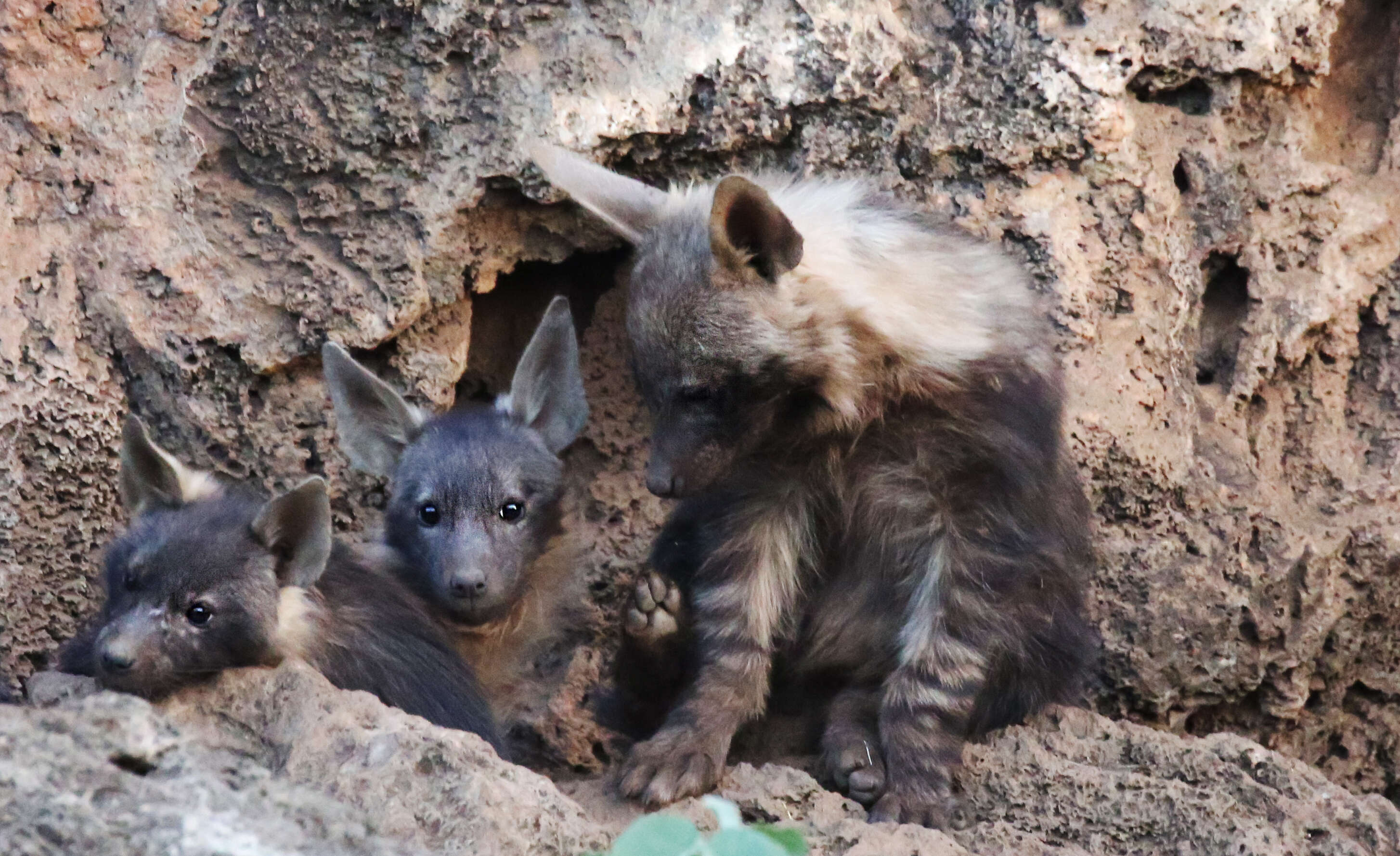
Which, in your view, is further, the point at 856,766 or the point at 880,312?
the point at 856,766

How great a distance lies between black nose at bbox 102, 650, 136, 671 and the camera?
12.8 ft

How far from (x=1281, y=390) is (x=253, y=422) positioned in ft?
12.6

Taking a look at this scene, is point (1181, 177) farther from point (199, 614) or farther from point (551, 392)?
point (199, 614)

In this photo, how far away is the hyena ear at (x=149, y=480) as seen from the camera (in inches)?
173

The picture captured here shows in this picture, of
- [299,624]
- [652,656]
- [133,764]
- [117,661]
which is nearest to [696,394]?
[652,656]

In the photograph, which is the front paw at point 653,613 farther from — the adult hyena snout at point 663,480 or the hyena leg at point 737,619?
the adult hyena snout at point 663,480

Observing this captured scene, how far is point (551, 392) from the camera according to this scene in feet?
18.1

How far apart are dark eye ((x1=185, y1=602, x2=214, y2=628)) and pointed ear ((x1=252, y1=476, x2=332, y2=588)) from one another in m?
0.23

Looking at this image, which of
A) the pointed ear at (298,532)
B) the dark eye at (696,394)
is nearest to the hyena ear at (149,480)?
the pointed ear at (298,532)

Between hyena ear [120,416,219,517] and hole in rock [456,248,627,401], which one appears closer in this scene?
hyena ear [120,416,219,517]

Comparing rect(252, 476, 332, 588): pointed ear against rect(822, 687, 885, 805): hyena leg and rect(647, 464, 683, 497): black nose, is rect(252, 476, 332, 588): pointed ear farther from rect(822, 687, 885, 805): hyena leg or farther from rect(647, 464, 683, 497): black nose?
rect(822, 687, 885, 805): hyena leg

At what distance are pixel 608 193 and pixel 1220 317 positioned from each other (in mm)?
2693

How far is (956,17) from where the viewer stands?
5832 millimetres

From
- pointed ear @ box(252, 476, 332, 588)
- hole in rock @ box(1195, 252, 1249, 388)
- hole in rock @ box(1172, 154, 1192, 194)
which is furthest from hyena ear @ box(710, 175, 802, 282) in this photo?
hole in rock @ box(1195, 252, 1249, 388)
